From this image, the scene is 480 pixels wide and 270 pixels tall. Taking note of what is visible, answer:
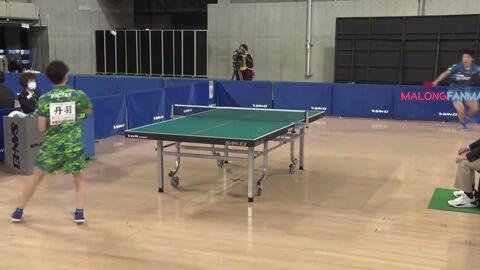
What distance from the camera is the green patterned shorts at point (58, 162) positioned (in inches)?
220

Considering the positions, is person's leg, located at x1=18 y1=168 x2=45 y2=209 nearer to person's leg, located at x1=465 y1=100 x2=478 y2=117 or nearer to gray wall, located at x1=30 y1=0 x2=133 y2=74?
person's leg, located at x1=465 y1=100 x2=478 y2=117

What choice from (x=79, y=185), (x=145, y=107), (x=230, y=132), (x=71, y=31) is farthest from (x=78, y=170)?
(x=71, y=31)

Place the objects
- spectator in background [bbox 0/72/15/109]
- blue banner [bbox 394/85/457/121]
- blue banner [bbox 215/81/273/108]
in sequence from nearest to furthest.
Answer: spectator in background [bbox 0/72/15/109]
blue banner [bbox 394/85/457/121]
blue banner [bbox 215/81/273/108]

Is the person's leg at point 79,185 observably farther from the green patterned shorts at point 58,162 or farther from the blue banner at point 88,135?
the blue banner at point 88,135

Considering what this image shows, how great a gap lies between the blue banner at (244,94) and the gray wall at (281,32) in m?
6.60

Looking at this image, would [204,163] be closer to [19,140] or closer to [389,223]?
[19,140]

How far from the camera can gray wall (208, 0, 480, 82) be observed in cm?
2019

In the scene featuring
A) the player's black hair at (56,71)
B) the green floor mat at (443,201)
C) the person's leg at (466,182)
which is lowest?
the green floor mat at (443,201)

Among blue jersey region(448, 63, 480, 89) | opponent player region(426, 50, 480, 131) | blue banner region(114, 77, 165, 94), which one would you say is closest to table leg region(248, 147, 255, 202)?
opponent player region(426, 50, 480, 131)

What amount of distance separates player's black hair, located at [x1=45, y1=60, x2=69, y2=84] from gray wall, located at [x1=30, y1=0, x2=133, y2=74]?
67.7 feet

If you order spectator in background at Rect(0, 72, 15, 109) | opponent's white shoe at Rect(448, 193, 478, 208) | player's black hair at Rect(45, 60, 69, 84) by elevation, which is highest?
player's black hair at Rect(45, 60, 69, 84)

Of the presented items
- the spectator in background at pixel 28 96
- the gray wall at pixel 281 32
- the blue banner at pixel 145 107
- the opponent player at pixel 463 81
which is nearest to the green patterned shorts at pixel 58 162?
the spectator in background at pixel 28 96

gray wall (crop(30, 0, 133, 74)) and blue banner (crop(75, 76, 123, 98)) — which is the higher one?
gray wall (crop(30, 0, 133, 74))

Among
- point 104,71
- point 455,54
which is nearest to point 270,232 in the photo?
point 455,54
